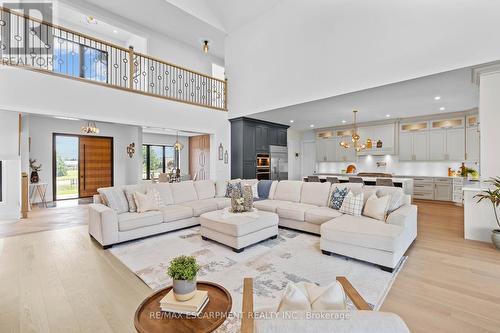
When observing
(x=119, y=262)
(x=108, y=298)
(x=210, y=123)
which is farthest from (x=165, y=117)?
(x=108, y=298)

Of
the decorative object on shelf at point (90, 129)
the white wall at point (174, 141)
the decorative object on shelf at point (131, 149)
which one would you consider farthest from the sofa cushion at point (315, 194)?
the white wall at point (174, 141)

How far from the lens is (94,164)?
28.1 feet

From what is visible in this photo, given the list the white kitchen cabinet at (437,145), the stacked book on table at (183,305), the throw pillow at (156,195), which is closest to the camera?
the stacked book on table at (183,305)

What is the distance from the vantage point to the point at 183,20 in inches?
278

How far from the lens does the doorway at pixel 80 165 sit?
7852 millimetres

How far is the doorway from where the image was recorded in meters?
7.85

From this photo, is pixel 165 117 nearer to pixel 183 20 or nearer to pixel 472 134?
pixel 183 20

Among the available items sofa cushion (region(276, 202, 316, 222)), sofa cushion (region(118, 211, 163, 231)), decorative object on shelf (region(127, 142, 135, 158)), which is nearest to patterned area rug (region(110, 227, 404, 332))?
sofa cushion (region(118, 211, 163, 231))

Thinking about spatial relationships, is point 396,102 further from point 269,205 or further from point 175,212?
point 175,212

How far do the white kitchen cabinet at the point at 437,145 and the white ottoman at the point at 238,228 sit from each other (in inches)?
260

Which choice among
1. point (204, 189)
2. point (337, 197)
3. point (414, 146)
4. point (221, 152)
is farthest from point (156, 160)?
point (414, 146)

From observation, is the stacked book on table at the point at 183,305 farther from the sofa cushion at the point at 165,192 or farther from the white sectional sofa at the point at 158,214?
the sofa cushion at the point at 165,192

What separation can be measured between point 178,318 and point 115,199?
3.42 metres

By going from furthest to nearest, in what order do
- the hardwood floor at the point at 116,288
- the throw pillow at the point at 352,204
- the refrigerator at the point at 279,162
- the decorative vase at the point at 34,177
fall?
the refrigerator at the point at 279,162
the decorative vase at the point at 34,177
the throw pillow at the point at 352,204
the hardwood floor at the point at 116,288
